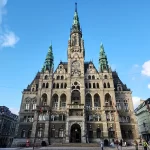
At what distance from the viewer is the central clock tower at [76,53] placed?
159 feet

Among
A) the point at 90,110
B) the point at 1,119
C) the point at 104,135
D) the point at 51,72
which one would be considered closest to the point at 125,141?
the point at 104,135

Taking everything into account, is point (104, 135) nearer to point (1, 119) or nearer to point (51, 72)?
point (51, 72)

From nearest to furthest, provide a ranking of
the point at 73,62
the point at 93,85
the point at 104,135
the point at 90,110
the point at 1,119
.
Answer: the point at 104,135, the point at 90,110, the point at 93,85, the point at 73,62, the point at 1,119

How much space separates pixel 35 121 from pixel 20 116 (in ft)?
18.7

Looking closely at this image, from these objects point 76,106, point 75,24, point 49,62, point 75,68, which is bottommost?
point 76,106

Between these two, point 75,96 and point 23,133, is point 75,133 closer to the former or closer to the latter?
point 75,96

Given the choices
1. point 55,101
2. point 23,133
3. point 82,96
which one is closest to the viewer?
point 23,133

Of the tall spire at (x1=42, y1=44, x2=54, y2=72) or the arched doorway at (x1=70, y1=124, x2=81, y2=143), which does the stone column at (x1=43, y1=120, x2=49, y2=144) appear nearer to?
the arched doorway at (x1=70, y1=124, x2=81, y2=143)

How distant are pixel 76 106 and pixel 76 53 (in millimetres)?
18695

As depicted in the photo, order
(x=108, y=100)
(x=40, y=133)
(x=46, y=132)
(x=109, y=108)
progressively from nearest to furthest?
1. (x=46, y=132)
2. (x=40, y=133)
3. (x=109, y=108)
4. (x=108, y=100)

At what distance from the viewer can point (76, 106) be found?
41.5 metres

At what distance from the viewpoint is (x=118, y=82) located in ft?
165

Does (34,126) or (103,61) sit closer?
(34,126)

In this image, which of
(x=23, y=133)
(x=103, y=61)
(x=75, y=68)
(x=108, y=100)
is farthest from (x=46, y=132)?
(x=103, y=61)
